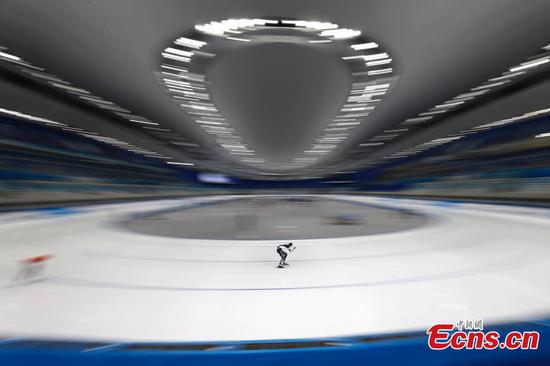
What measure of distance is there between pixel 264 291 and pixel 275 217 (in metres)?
8.80

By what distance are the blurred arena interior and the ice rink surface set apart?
0.08 ft

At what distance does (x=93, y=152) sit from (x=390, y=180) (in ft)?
114

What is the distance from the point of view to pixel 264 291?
2.87 metres

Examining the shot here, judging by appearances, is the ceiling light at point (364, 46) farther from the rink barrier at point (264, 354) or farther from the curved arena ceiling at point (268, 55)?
the rink barrier at point (264, 354)

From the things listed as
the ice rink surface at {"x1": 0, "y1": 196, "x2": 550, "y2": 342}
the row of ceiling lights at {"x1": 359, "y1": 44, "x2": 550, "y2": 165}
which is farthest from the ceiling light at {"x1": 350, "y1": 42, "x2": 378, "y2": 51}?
the ice rink surface at {"x1": 0, "y1": 196, "x2": 550, "y2": 342}

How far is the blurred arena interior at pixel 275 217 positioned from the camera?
2.07 meters

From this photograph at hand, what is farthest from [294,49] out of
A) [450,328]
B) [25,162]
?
[25,162]

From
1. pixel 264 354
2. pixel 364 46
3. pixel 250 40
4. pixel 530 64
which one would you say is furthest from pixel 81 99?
pixel 530 64

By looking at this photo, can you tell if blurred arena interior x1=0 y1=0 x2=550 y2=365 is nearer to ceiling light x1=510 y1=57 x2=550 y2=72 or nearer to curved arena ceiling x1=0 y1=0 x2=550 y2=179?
curved arena ceiling x1=0 y1=0 x2=550 y2=179

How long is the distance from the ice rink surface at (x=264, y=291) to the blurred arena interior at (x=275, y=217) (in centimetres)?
2

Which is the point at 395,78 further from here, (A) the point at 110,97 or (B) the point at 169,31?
(A) the point at 110,97

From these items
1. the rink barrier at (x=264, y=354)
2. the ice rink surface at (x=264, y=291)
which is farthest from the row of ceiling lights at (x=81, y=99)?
the rink barrier at (x=264, y=354)

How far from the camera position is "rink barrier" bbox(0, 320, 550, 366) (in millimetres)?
1720

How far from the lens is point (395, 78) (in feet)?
37.2
